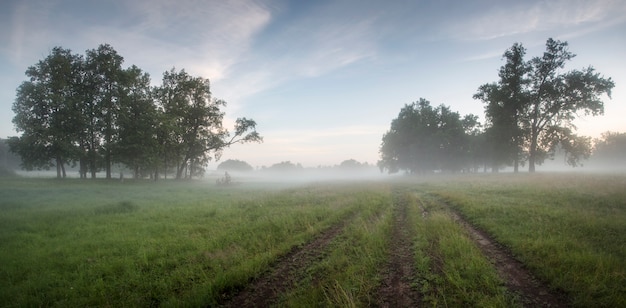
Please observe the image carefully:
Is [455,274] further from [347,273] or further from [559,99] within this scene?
[559,99]

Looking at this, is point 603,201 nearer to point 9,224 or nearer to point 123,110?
point 9,224

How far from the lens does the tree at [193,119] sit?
41750mm

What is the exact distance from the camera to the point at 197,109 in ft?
144

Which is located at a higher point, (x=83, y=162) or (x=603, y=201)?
(x=83, y=162)

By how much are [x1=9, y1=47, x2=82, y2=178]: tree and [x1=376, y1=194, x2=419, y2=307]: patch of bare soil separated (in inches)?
1661

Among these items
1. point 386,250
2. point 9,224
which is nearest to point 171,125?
point 9,224

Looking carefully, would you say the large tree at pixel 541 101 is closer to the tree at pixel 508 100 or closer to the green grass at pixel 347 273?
the tree at pixel 508 100

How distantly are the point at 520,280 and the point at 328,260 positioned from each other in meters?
4.66

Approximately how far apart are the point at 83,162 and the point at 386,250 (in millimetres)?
46309

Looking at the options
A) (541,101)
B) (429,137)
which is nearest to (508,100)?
(541,101)

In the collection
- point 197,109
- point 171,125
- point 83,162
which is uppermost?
point 197,109

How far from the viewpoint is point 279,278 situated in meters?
6.51

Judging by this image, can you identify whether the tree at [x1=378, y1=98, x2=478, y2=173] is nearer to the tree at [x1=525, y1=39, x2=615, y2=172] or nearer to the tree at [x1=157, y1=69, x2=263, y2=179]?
the tree at [x1=525, y1=39, x2=615, y2=172]

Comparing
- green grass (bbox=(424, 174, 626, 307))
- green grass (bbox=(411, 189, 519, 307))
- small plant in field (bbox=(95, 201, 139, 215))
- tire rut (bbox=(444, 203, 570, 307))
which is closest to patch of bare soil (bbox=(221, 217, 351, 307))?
green grass (bbox=(411, 189, 519, 307))
